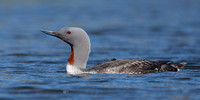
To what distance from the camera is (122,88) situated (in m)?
7.98

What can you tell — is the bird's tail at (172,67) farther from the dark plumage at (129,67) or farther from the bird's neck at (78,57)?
the bird's neck at (78,57)

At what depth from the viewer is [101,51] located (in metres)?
14.0

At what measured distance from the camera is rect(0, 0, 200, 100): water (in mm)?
7762

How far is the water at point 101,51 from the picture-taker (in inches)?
306

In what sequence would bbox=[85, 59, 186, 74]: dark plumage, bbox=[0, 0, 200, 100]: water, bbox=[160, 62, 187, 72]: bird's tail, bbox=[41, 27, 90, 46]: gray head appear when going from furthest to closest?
bbox=[160, 62, 187, 72]: bird's tail
bbox=[41, 27, 90, 46]: gray head
bbox=[85, 59, 186, 74]: dark plumage
bbox=[0, 0, 200, 100]: water

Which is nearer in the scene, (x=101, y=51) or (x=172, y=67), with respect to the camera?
(x=172, y=67)

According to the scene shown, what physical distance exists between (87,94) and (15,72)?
3014 mm

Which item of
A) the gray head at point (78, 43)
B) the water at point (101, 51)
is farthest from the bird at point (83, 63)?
the water at point (101, 51)

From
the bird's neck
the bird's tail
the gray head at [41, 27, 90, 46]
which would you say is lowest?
the bird's tail

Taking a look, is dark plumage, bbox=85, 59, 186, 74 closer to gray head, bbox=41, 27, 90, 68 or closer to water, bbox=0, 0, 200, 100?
water, bbox=0, 0, 200, 100

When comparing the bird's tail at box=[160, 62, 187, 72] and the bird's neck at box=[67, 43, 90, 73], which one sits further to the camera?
the bird's tail at box=[160, 62, 187, 72]

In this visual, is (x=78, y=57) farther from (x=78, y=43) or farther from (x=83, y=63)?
(x=78, y=43)

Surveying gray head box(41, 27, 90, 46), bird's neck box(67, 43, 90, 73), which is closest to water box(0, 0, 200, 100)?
bird's neck box(67, 43, 90, 73)

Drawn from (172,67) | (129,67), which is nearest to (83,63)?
(129,67)
